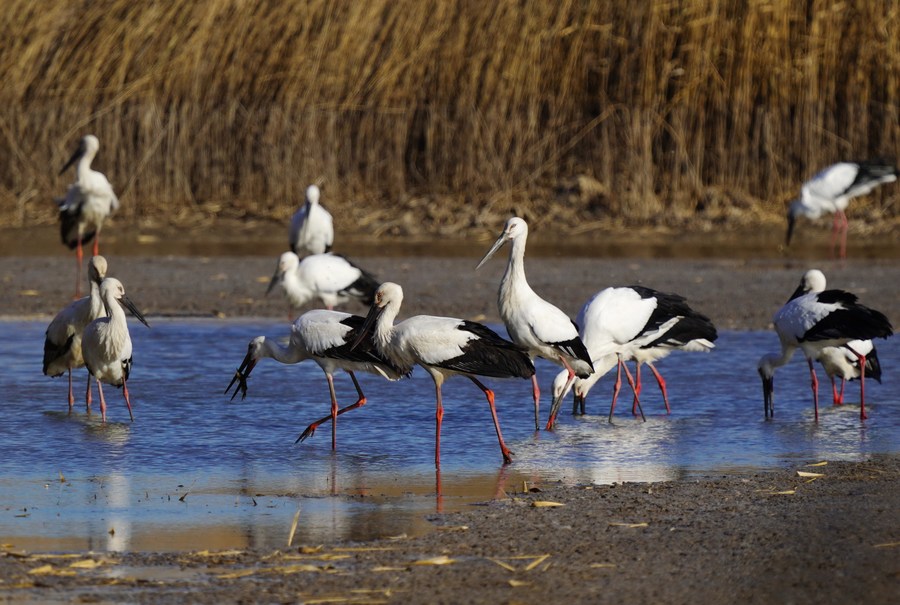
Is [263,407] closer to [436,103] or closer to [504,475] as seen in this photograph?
→ [504,475]

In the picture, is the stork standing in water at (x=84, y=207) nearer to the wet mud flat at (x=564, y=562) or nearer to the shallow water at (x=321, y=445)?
the shallow water at (x=321, y=445)

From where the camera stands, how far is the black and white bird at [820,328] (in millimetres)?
8445

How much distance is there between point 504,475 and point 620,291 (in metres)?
2.57

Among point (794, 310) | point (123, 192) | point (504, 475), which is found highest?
point (123, 192)

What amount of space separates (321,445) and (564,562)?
271cm

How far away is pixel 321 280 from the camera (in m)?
12.4

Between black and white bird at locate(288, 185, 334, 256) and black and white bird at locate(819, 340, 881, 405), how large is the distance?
671 cm

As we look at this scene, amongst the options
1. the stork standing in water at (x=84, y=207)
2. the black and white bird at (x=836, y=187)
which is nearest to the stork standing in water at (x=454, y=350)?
the stork standing in water at (x=84, y=207)

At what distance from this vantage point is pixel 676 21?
60.4 ft

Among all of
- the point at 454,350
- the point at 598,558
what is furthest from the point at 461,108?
the point at 598,558

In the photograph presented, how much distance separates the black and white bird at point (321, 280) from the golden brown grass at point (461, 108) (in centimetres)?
544

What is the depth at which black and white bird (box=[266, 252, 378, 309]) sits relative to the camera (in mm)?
12359

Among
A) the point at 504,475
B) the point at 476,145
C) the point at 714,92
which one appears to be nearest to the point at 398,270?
the point at 476,145

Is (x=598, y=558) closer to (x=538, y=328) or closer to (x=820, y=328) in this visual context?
(x=538, y=328)
